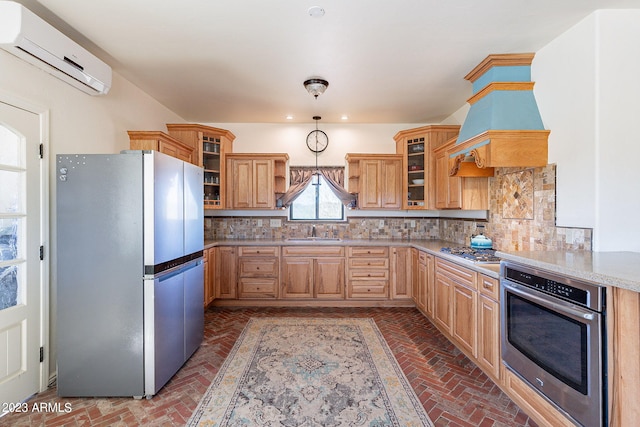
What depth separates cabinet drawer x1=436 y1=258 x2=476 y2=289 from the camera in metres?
2.53

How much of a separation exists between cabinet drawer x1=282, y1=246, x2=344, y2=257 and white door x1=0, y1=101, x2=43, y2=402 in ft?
8.54

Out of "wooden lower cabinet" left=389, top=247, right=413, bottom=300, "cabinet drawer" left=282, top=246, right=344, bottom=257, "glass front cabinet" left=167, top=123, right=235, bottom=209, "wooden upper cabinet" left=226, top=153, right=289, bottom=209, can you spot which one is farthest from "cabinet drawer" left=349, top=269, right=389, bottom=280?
"glass front cabinet" left=167, top=123, right=235, bottom=209

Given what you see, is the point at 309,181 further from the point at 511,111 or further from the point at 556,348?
the point at 556,348

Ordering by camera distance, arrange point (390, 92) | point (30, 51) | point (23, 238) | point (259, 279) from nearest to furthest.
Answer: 1. point (30, 51)
2. point (23, 238)
3. point (390, 92)
4. point (259, 279)

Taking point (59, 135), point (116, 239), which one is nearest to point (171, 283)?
point (116, 239)

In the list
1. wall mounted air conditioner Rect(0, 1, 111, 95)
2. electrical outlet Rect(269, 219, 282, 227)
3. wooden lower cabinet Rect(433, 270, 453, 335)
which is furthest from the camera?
electrical outlet Rect(269, 219, 282, 227)

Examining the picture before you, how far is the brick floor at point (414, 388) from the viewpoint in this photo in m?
1.91

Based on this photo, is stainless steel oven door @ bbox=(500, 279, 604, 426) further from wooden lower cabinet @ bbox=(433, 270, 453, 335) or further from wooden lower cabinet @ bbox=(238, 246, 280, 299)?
wooden lower cabinet @ bbox=(238, 246, 280, 299)

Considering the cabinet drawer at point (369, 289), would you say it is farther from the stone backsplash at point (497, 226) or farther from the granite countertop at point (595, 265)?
the granite countertop at point (595, 265)

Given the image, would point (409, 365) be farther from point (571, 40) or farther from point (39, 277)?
point (39, 277)

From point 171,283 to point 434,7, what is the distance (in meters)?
2.95

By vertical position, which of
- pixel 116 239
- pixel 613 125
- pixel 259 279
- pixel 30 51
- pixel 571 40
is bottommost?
pixel 259 279

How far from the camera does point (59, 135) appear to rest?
238cm

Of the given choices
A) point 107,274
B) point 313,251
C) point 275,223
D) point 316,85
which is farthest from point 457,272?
point 107,274
